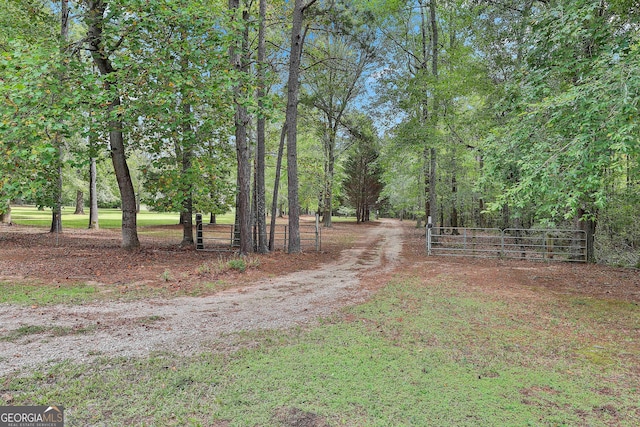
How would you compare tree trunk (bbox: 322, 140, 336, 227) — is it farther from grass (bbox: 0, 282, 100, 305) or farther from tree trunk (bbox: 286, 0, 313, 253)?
grass (bbox: 0, 282, 100, 305)

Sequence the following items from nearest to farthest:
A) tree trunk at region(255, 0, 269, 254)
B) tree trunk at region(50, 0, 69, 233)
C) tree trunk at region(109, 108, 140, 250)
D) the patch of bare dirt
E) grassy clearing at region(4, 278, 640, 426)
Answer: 1. grassy clearing at region(4, 278, 640, 426)
2. the patch of bare dirt
3. tree trunk at region(50, 0, 69, 233)
4. tree trunk at region(109, 108, 140, 250)
5. tree trunk at region(255, 0, 269, 254)

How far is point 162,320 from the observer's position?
196 inches

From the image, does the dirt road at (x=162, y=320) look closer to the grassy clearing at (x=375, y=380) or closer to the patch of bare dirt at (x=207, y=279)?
the patch of bare dirt at (x=207, y=279)

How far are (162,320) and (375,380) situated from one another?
3.39m

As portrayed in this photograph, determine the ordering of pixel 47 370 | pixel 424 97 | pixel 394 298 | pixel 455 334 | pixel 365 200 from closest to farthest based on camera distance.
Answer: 1. pixel 47 370
2. pixel 455 334
3. pixel 394 298
4. pixel 424 97
5. pixel 365 200

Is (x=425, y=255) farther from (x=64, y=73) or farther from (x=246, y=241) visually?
(x=64, y=73)

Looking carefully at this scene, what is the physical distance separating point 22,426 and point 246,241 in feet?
26.6

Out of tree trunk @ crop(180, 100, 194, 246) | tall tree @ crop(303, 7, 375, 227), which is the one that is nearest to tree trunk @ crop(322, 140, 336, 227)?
tall tree @ crop(303, 7, 375, 227)

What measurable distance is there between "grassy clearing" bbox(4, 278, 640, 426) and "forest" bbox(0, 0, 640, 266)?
6.92ft

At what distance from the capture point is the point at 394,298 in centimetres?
657

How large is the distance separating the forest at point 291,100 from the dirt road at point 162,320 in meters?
3.43

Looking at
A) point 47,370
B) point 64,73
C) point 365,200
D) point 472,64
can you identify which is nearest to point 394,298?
point 47,370

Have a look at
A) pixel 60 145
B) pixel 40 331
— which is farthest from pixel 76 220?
pixel 40 331

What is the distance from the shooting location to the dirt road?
3.84m
